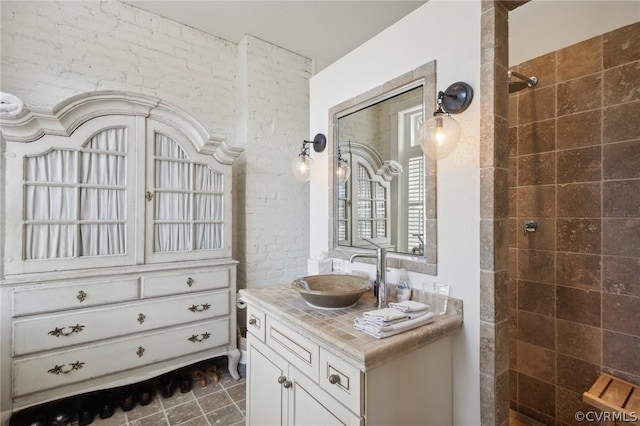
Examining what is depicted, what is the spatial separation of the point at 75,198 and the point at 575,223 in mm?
3147

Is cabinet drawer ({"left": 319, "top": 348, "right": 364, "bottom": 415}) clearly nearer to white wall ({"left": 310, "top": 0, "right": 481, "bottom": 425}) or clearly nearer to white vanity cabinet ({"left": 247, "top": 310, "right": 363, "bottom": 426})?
white vanity cabinet ({"left": 247, "top": 310, "right": 363, "bottom": 426})

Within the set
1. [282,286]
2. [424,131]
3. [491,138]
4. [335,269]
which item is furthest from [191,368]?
[491,138]

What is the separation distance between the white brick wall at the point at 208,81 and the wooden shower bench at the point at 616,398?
2.38 m

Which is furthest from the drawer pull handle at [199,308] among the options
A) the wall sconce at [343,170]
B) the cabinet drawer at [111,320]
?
the wall sconce at [343,170]

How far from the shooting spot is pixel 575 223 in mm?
1763

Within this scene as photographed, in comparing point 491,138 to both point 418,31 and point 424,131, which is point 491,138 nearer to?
point 424,131

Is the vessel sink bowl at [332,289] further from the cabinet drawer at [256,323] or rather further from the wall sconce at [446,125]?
the wall sconce at [446,125]

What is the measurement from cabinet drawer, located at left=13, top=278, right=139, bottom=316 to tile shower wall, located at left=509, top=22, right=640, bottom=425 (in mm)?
2680

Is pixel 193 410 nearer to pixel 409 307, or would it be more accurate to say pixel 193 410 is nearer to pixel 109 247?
pixel 109 247

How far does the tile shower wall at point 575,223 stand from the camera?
158 centimetres

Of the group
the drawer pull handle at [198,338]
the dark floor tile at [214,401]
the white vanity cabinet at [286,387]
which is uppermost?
the white vanity cabinet at [286,387]

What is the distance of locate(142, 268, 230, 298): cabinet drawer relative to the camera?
2.10 metres

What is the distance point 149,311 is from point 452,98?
2.31 metres

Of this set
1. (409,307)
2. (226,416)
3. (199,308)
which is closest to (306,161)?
(409,307)
